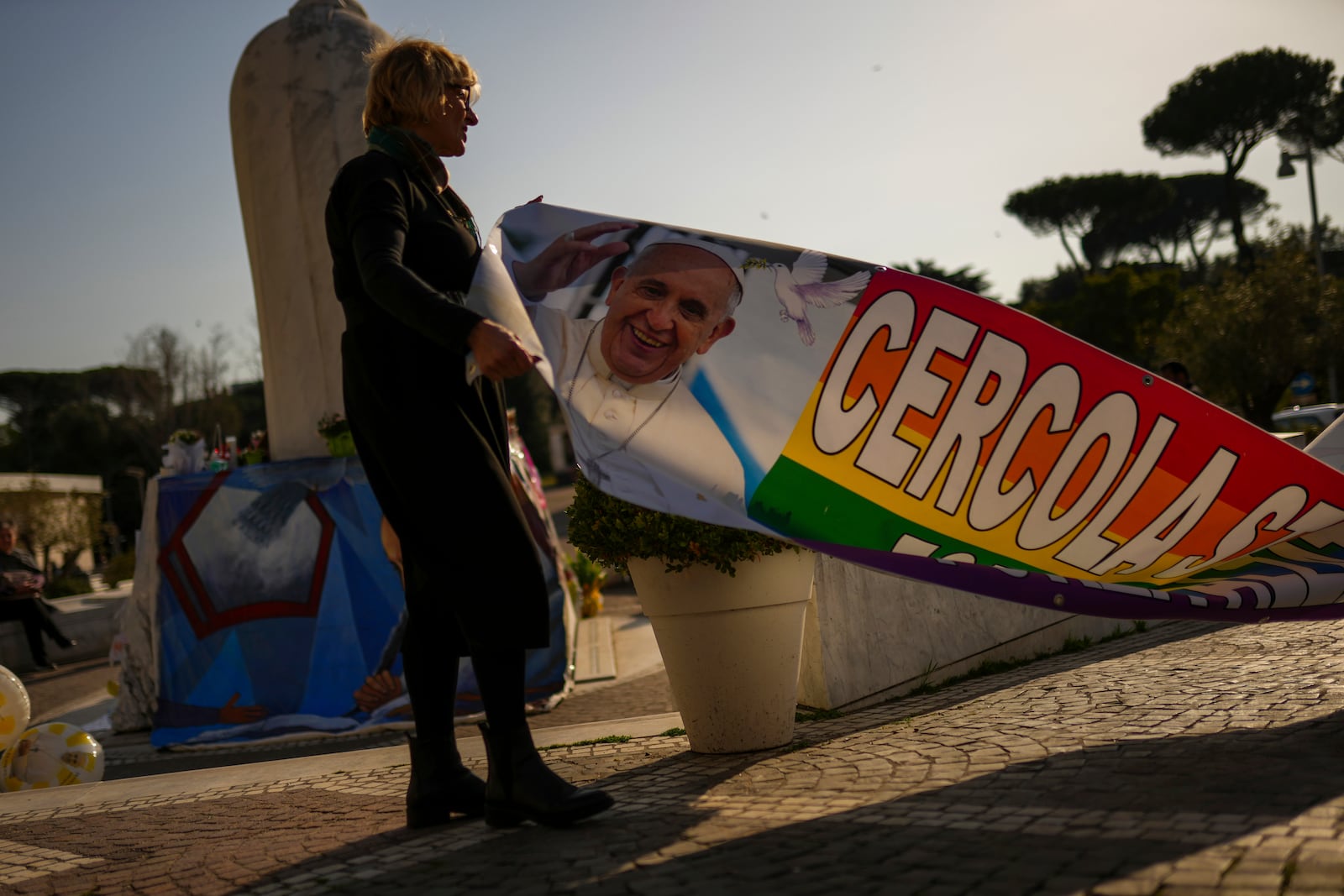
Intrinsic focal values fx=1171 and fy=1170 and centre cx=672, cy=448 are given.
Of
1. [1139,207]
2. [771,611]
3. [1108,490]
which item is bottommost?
[771,611]

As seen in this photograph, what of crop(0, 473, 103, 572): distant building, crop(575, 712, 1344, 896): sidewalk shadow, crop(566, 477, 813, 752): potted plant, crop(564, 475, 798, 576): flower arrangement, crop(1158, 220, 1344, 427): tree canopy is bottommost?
crop(575, 712, 1344, 896): sidewalk shadow

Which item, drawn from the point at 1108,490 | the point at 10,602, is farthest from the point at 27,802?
the point at 10,602

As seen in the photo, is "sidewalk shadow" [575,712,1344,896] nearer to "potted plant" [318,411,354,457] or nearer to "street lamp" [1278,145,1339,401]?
"potted plant" [318,411,354,457]

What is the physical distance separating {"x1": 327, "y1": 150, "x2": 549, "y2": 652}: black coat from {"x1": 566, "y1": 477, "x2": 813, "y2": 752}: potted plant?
92 centimetres

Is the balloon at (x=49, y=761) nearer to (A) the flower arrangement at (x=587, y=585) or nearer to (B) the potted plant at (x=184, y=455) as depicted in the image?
(B) the potted plant at (x=184, y=455)

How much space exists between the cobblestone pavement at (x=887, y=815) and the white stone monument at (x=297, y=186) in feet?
16.3

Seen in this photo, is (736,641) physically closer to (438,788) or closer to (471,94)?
(438,788)

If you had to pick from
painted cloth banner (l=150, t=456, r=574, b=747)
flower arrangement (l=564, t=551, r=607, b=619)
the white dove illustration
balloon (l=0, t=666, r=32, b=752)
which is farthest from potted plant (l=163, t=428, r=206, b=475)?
the white dove illustration

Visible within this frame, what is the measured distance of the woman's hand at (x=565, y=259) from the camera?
3318mm

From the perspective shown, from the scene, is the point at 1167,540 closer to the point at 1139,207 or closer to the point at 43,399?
the point at 1139,207

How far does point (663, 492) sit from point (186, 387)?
44570 mm

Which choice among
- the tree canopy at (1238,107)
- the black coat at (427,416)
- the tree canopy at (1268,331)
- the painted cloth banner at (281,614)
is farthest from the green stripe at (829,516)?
the tree canopy at (1238,107)

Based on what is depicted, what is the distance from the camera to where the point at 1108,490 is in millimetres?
3531

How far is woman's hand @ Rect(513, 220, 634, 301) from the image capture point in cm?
332
